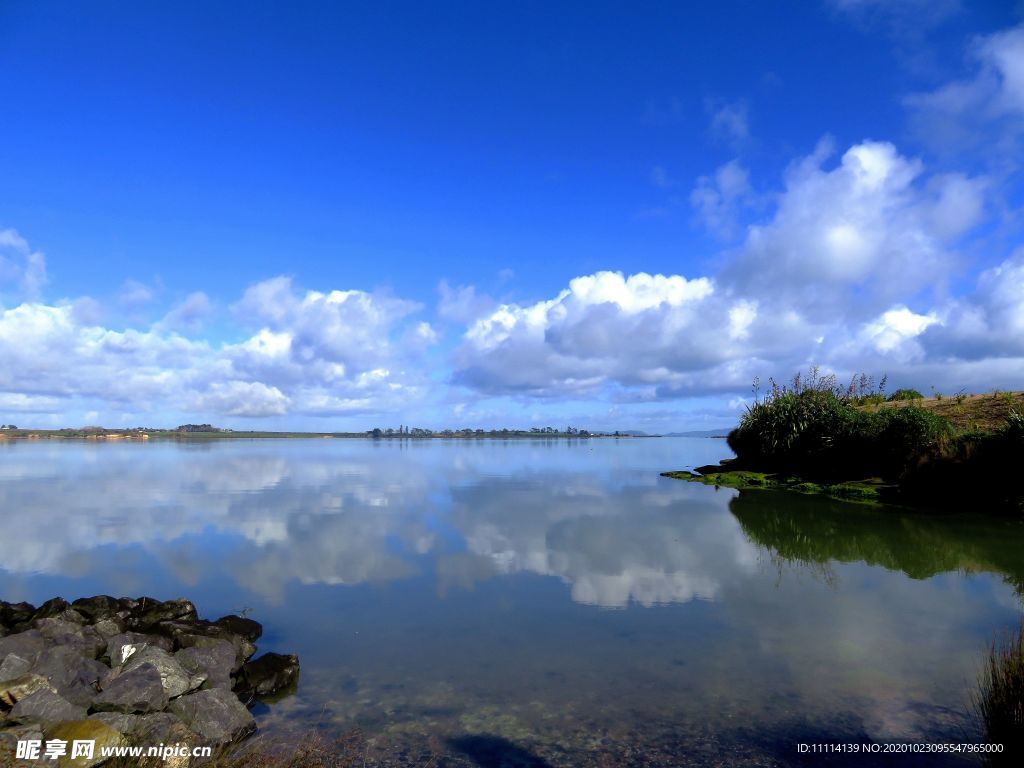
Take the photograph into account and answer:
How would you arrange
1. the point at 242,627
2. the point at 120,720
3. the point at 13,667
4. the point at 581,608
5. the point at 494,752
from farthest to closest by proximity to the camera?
the point at 581,608, the point at 242,627, the point at 13,667, the point at 494,752, the point at 120,720

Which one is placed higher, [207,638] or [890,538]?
[207,638]

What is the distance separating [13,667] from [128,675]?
160cm

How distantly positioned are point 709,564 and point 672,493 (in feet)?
62.1

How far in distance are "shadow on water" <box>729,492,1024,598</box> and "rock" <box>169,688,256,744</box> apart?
14.8m

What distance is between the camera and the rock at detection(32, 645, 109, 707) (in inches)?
305

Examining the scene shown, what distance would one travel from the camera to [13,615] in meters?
11.4

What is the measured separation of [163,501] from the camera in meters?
31.3

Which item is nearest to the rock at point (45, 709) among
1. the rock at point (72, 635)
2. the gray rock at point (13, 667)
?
the gray rock at point (13, 667)

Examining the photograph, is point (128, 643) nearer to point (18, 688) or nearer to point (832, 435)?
point (18, 688)

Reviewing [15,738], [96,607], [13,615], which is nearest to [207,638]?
[96,607]

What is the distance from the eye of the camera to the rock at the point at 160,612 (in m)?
11.3

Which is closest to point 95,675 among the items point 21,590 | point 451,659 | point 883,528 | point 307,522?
point 451,659

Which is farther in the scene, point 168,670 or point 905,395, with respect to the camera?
point 905,395

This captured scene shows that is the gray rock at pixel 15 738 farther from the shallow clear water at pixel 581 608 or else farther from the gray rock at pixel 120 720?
the shallow clear water at pixel 581 608
